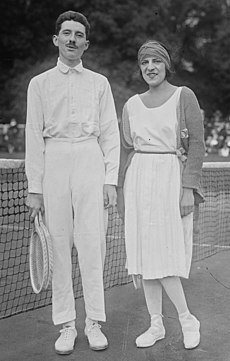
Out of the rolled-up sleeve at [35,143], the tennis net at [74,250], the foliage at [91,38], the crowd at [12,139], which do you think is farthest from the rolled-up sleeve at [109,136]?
the foliage at [91,38]

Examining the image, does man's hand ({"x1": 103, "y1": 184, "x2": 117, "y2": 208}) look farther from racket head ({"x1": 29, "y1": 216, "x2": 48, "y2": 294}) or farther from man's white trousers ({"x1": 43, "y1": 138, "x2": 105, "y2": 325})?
racket head ({"x1": 29, "y1": 216, "x2": 48, "y2": 294})

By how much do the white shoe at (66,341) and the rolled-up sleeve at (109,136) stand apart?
102 centimetres

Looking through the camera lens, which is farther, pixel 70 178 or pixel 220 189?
pixel 220 189

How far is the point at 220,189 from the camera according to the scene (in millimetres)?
11602

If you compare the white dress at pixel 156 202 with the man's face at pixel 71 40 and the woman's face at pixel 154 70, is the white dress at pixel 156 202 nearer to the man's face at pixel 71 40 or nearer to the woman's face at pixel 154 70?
the woman's face at pixel 154 70

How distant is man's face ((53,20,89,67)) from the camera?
13.0 feet

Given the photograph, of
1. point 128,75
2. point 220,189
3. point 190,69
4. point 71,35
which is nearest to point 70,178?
point 71,35

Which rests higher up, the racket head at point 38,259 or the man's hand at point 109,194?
the man's hand at point 109,194

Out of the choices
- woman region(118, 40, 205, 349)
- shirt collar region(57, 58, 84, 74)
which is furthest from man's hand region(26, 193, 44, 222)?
shirt collar region(57, 58, 84, 74)

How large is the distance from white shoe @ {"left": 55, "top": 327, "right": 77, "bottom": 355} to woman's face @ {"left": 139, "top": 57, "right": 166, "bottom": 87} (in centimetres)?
169

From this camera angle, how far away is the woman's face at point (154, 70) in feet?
13.4

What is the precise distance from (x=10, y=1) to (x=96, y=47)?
485 cm

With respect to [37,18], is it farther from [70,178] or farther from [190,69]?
[70,178]

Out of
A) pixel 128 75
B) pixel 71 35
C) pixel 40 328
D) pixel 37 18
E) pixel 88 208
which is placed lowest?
pixel 40 328
